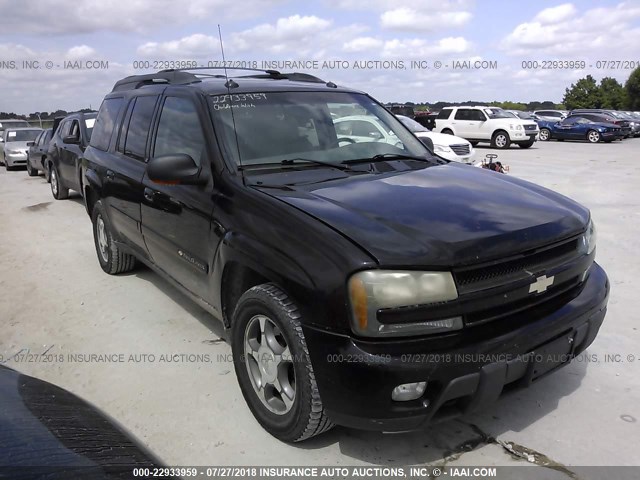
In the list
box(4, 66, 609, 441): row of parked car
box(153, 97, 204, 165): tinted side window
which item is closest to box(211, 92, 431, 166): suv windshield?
box(4, 66, 609, 441): row of parked car

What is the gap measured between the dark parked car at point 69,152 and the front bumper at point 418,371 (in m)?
7.47

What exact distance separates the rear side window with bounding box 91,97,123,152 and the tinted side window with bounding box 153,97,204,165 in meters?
1.21

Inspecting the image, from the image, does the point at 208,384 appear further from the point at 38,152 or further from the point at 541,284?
the point at 38,152

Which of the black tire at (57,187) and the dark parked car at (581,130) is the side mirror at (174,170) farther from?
the dark parked car at (581,130)

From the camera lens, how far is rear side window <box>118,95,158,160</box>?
4223 millimetres

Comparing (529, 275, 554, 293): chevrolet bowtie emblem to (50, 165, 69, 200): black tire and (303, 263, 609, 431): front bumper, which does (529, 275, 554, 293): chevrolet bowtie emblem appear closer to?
(303, 263, 609, 431): front bumper

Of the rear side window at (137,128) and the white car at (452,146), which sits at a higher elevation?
the rear side window at (137,128)

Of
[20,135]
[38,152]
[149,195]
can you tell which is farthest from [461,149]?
[20,135]

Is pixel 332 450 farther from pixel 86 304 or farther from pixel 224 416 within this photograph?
pixel 86 304

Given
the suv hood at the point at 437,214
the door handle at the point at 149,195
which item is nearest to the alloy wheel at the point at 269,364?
the suv hood at the point at 437,214

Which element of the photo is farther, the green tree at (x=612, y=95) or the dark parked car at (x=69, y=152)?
the green tree at (x=612, y=95)

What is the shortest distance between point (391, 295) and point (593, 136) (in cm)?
2784

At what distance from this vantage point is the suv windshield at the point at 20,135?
1912 cm

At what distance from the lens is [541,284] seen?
100 inches
